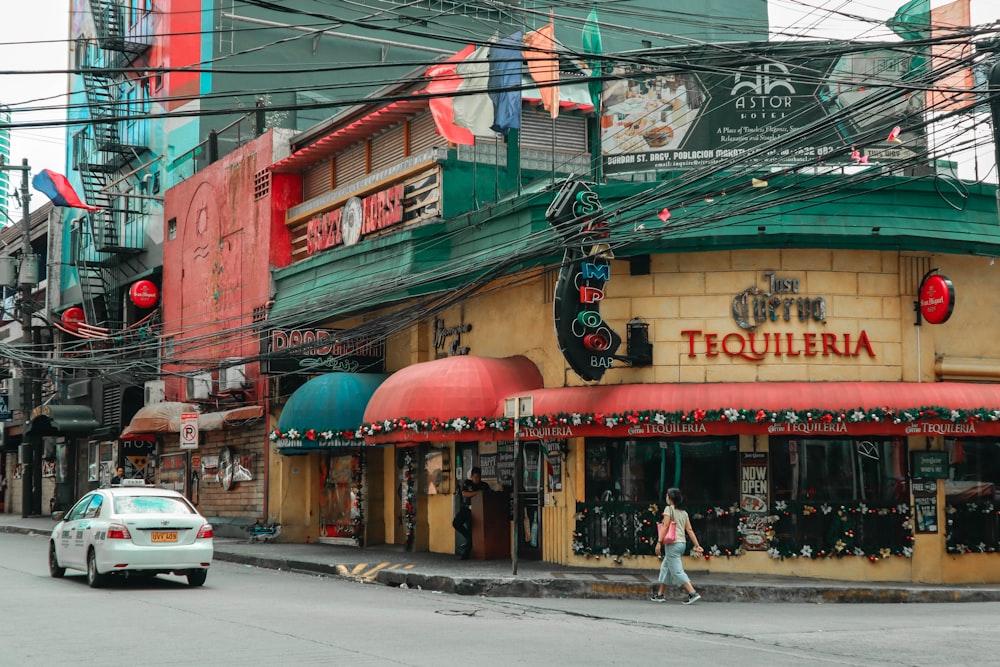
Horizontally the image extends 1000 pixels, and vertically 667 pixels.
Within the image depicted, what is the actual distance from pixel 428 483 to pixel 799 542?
328 inches

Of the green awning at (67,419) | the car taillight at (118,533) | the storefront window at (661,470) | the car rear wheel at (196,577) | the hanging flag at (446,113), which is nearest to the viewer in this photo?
the car taillight at (118,533)

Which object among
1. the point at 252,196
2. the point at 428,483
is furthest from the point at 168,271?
the point at 428,483

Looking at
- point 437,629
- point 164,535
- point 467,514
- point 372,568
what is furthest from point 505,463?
point 437,629

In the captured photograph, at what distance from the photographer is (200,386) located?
109 ft

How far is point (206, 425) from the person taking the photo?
32344 millimetres

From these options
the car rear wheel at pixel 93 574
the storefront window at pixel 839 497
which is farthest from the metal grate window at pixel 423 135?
the car rear wheel at pixel 93 574

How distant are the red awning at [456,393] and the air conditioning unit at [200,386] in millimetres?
11030

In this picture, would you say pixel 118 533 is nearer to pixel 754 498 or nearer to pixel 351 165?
pixel 754 498

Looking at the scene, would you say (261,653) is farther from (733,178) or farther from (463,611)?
(733,178)

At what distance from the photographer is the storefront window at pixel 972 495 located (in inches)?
814

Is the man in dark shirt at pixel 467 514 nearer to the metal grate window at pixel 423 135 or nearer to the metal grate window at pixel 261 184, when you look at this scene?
the metal grate window at pixel 423 135

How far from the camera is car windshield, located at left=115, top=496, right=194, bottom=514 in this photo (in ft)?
59.8

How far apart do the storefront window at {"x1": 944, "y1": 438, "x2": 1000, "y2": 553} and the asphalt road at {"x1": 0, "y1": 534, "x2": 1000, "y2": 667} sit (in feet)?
8.58

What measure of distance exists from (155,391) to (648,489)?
2113 cm
